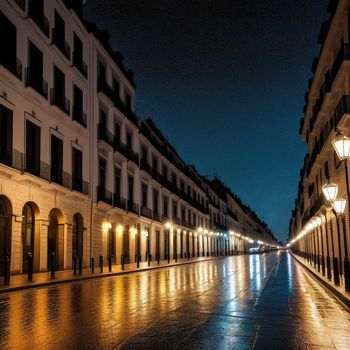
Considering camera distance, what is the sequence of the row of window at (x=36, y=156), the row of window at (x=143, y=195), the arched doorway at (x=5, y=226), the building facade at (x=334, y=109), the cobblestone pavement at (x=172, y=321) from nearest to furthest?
1. the cobblestone pavement at (x=172, y=321)
2. the arched doorway at (x=5, y=226)
3. the row of window at (x=36, y=156)
4. the building facade at (x=334, y=109)
5. the row of window at (x=143, y=195)

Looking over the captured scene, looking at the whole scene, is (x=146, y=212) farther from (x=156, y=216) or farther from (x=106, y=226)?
(x=106, y=226)

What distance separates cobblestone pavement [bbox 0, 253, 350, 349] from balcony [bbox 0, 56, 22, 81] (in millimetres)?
11488

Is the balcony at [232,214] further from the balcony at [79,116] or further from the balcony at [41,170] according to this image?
the balcony at [41,170]

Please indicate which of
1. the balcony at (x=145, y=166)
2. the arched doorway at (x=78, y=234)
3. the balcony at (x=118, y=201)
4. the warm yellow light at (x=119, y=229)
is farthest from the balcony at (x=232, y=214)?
the arched doorway at (x=78, y=234)

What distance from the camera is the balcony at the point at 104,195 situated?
3219cm

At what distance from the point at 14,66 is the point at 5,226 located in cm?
724

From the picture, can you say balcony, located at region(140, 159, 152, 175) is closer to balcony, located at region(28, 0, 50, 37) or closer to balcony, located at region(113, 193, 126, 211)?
balcony, located at region(113, 193, 126, 211)

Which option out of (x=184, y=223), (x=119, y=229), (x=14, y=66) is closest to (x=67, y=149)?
(x=14, y=66)

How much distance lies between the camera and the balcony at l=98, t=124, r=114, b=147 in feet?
110

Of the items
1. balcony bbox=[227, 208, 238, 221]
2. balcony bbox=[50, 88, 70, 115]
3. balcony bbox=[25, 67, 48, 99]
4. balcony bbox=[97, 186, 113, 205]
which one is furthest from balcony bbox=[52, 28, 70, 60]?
balcony bbox=[227, 208, 238, 221]

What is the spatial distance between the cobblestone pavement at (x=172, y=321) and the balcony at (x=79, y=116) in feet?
57.5

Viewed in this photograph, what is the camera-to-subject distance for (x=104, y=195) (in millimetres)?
33281

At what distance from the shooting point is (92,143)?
32.3 meters

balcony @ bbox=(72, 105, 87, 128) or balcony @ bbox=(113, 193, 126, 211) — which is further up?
balcony @ bbox=(72, 105, 87, 128)
